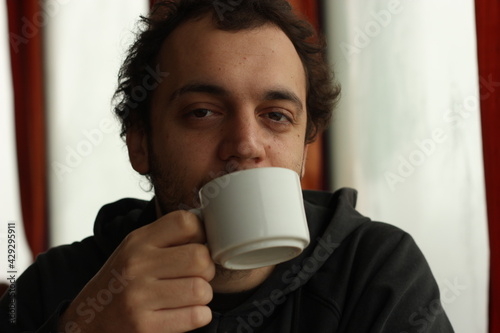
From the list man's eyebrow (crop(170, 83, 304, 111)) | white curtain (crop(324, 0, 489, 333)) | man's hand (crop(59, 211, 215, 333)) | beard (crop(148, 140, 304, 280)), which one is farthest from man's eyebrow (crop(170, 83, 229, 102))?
white curtain (crop(324, 0, 489, 333))

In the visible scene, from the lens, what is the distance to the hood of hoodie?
104 cm

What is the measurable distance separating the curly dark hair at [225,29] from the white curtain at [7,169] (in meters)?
0.57

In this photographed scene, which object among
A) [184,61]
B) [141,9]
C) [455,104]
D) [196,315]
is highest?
[141,9]

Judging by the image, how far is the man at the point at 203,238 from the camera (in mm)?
758

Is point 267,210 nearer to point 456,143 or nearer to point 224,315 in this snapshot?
point 224,315

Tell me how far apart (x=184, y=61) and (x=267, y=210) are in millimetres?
504

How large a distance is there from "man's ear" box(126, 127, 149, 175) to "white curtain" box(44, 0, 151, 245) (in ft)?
2.10

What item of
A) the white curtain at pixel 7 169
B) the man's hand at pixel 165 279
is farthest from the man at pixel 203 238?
the white curtain at pixel 7 169

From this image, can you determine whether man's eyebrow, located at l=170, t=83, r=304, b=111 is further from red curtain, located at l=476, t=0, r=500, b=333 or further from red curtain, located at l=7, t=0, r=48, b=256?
red curtain, located at l=7, t=0, r=48, b=256

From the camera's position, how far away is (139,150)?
1.24 metres

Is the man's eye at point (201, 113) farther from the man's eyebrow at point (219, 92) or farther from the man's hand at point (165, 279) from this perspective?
the man's hand at point (165, 279)

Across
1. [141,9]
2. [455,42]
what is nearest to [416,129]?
[455,42]

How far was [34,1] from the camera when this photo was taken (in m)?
1.87

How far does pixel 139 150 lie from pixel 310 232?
1.46 feet
